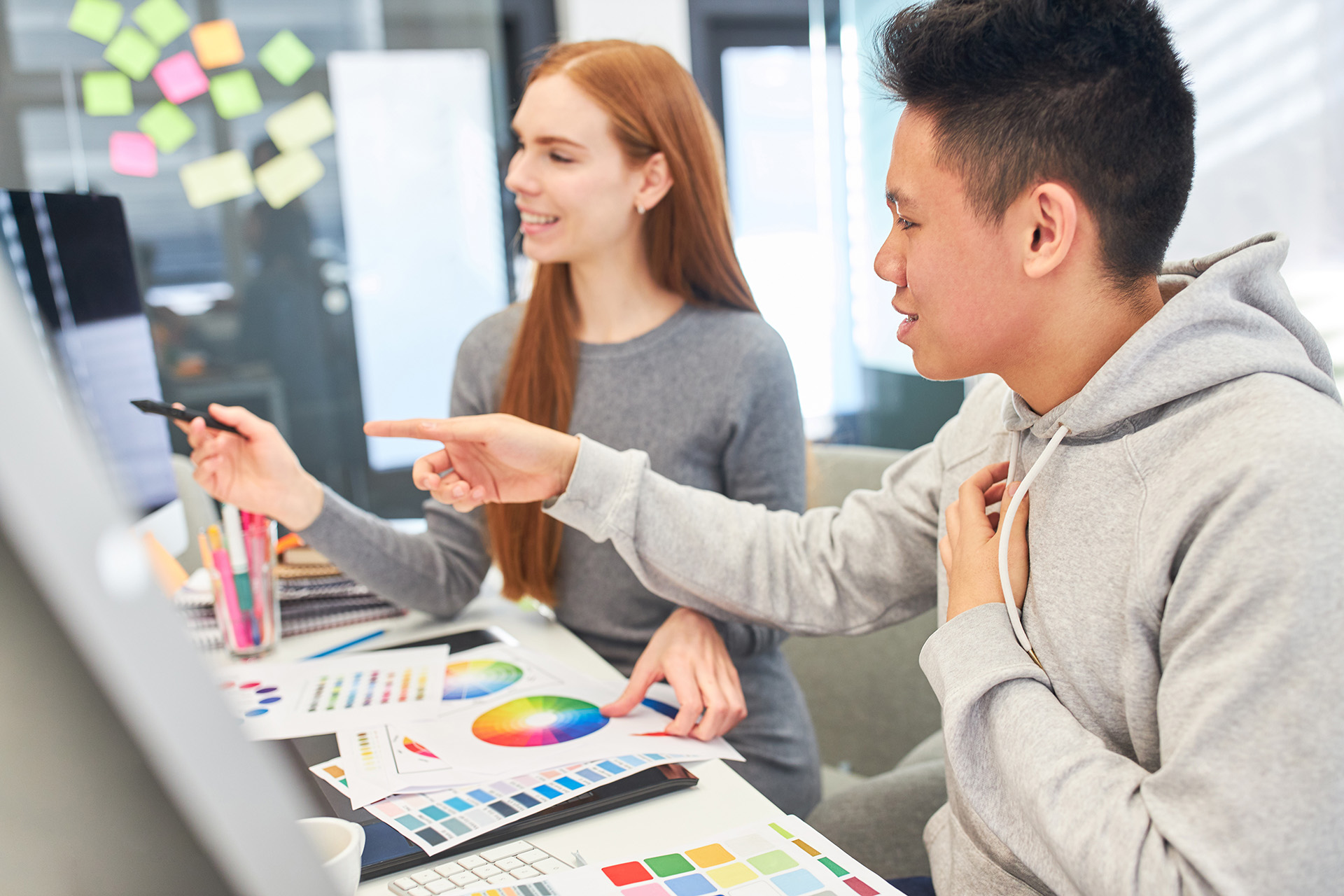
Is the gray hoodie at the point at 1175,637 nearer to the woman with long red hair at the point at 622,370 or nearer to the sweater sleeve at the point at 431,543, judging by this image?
the woman with long red hair at the point at 622,370

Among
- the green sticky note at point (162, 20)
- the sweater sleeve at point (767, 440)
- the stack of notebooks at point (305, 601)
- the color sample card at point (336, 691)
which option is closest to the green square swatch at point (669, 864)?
the color sample card at point (336, 691)

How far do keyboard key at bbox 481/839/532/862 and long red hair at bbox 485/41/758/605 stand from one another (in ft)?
1.90

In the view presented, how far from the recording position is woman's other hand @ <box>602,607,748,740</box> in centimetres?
90

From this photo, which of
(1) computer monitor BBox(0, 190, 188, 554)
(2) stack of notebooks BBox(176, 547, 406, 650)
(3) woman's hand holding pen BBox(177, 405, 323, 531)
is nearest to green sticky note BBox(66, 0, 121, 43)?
(1) computer monitor BBox(0, 190, 188, 554)

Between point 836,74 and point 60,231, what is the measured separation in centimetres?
272

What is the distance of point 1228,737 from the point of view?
54 cm

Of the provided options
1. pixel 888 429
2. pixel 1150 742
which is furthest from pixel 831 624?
pixel 888 429

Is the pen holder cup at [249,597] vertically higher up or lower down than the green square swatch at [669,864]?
higher up

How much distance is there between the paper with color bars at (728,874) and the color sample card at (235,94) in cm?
279

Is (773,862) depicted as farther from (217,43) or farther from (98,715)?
(217,43)

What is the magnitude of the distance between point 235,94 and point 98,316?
6.74 ft

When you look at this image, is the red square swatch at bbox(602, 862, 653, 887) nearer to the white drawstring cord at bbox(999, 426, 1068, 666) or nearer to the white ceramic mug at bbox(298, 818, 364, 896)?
the white ceramic mug at bbox(298, 818, 364, 896)

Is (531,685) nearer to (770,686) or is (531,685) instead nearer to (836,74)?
(770,686)

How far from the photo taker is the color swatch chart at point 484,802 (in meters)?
0.72
